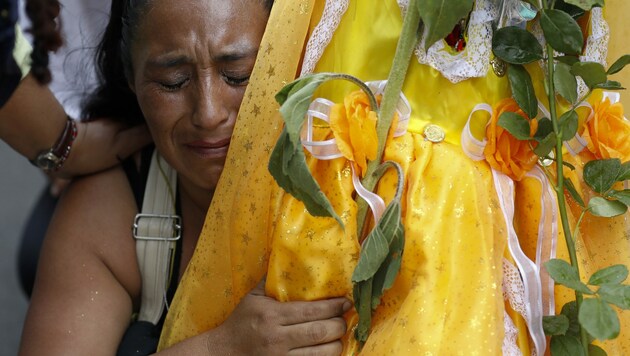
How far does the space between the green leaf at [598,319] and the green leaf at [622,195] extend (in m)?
0.17

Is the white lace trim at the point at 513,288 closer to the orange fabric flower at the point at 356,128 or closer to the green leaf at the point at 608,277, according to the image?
the green leaf at the point at 608,277

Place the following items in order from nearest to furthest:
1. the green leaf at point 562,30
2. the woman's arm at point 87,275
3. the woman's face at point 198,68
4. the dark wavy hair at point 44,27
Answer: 1. the green leaf at point 562,30
2. the woman's face at point 198,68
3. the woman's arm at point 87,275
4. the dark wavy hair at point 44,27

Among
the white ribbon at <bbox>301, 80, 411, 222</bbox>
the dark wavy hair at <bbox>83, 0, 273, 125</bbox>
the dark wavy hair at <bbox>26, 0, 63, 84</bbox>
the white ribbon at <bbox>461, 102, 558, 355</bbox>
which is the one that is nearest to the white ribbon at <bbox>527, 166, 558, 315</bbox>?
the white ribbon at <bbox>461, 102, 558, 355</bbox>

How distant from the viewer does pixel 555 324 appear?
1186mm

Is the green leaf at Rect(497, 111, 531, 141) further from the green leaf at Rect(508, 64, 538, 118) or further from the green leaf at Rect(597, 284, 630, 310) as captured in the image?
the green leaf at Rect(597, 284, 630, 310)

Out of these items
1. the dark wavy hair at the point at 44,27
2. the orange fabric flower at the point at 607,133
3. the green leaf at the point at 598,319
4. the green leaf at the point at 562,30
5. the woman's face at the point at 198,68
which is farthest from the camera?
the dark wavy hair at the point at 44,27

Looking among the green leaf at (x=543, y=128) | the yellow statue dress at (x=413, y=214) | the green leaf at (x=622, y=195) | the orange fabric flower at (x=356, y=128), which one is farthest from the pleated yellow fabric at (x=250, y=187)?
the green leaf at (x=622, y=195)

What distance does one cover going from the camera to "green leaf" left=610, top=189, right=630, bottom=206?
1176 millimetres

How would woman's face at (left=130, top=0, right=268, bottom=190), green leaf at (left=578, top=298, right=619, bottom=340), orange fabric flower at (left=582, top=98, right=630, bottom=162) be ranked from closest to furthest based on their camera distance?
1. green leaf at (left=578, top=298, right=619, bottom=340)
2. orange fabric flower at (left=582, top=98, right=630, bottom=162)
3. woman's face at (left=130, top=0, right=268, bottom=190)

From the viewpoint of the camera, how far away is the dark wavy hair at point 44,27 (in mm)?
1817

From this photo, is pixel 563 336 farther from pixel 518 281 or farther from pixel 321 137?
pixel 321 137

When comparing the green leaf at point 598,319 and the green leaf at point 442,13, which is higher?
the green leaf at point 442,13

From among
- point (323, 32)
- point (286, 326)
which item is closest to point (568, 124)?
point (323, 32)

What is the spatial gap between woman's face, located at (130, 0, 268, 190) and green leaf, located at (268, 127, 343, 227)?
426mm
